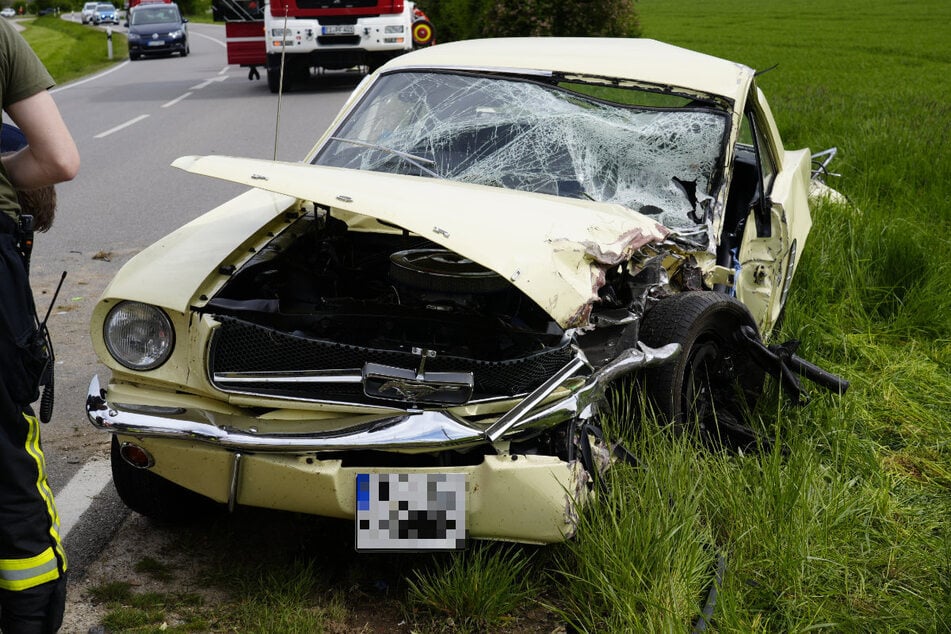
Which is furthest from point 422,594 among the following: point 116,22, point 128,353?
point 116,22

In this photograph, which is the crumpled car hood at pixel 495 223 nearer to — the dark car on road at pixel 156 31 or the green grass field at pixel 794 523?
the green grass field at pixel 794 523

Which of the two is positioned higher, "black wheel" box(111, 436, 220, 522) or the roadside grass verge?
"black wheel" box(111, 436, 220, 522)

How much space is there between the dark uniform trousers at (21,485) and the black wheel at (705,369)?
1.85m

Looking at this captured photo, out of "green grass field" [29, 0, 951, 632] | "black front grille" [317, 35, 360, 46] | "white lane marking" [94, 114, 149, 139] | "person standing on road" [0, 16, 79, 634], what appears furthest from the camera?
"black front grille" [317, 35, 360, 46]

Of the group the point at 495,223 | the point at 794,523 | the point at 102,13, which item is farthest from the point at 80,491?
the point at 102,13

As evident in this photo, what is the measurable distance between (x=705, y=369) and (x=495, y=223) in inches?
45.2

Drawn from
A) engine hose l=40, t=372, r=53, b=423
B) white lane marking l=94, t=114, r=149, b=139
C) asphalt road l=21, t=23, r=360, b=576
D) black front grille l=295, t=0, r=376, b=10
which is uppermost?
black front grille l=295, t=0, r=376, b=10

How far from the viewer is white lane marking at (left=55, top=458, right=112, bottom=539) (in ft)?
11.4

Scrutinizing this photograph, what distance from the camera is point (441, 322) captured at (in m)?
3.10

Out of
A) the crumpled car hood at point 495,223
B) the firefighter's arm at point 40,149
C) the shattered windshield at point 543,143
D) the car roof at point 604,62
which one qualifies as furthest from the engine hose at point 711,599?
the car roof at point 604,62

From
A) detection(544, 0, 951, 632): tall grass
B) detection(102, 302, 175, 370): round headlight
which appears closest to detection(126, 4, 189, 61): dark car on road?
detection(544, 0, 951, 632): tall grass

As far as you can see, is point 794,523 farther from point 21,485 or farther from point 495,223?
point 21,485

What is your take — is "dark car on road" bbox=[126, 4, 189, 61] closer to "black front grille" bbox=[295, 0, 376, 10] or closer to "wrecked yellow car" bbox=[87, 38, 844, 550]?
"black front grille" bbox=[295, 0, 376, 10]

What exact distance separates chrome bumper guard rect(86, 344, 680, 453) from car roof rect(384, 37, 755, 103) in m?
1.77
